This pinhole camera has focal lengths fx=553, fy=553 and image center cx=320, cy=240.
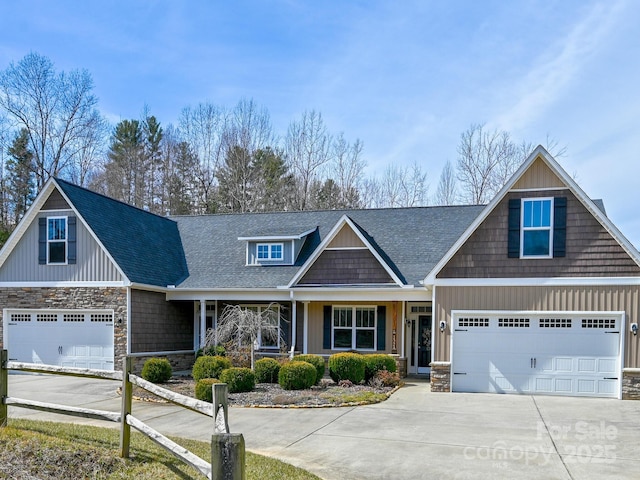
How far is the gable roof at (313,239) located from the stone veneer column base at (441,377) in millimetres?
3074

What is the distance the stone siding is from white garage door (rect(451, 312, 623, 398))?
404 inches

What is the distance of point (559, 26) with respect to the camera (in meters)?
12.9

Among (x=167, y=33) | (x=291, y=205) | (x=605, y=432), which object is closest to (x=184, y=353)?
(x=167, y=33)

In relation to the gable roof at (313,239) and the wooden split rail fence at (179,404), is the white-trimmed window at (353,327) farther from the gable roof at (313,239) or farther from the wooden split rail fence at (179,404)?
the wooden split rail fence at (179,404)

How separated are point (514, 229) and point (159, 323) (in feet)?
39.6

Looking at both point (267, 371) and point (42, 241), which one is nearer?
point (267, 371)

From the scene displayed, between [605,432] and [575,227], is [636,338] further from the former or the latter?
[605,432]

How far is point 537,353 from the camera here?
572 inches

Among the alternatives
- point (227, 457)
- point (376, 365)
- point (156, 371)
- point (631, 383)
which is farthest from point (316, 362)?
point (227, 457)

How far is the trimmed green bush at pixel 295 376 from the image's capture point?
14.3m

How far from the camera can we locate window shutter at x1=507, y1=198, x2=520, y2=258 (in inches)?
574

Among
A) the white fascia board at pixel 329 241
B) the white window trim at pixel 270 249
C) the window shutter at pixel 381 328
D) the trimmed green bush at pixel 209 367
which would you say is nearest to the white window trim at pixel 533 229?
the white fascia board at pixel 329 241

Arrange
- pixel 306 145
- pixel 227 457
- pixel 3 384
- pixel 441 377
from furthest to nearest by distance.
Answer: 1. pixel 306 145
2. pixel 441 377
3. pixel 3 384
4. pixel 227 457

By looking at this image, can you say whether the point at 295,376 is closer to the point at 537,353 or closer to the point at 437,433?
the point at 437,433
